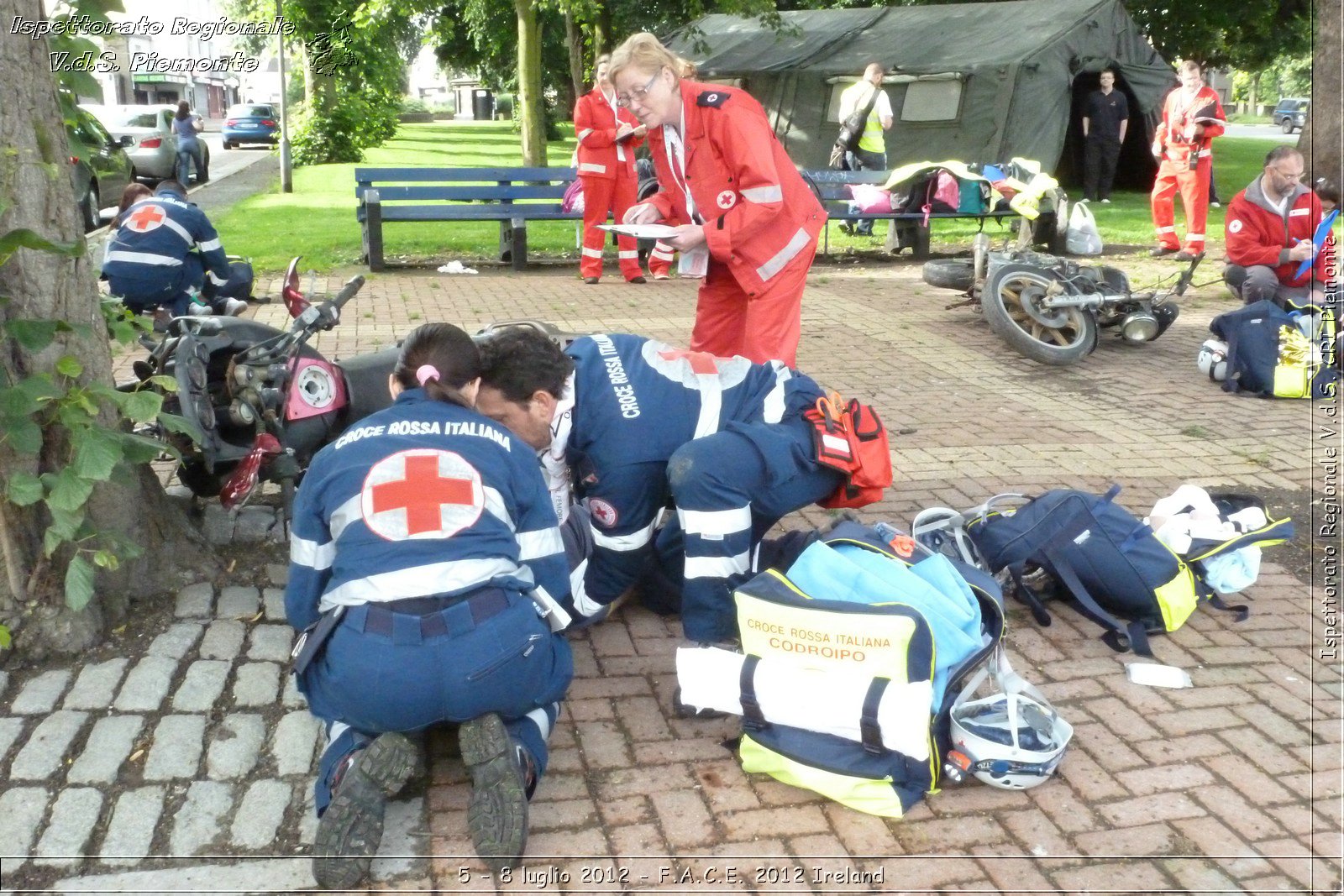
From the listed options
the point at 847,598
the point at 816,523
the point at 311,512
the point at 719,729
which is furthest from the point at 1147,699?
the point at 311,512

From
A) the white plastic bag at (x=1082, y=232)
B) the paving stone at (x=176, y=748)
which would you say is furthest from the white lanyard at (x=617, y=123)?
the paving stone at (x=176, y=748)

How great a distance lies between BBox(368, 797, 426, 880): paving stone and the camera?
2.87m

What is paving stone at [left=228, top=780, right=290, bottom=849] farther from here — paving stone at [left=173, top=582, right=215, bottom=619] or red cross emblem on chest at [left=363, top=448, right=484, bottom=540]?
paving stone at [left=173, top=582, right=215, bottom=619]

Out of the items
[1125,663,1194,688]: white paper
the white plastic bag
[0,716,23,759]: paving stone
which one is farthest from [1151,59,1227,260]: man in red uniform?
[0,716,23,759]: paving stone

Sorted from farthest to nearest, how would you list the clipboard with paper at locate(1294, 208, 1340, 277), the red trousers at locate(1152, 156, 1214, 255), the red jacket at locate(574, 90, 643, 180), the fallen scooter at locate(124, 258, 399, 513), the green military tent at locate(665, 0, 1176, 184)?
the green military tent at locate(665, 0, 1176, 184) → the red trousers at locate(1152, 156, 1214, 255) → the red jacket at locate(574, 90, 643, 180) → the clipboard with paper at locate(1294, 208, 1340, 277) → the fallen scooter at locate(124, 258, 399, 513)

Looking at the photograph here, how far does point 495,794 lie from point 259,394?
7.14ft

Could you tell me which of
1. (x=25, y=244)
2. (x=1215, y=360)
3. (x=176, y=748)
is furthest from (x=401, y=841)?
(x=1215, y=360)

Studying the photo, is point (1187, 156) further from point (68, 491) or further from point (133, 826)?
point (133, 826)

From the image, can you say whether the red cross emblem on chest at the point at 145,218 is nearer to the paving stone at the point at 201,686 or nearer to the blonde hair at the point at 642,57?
the blonde hair at the point at 642,57

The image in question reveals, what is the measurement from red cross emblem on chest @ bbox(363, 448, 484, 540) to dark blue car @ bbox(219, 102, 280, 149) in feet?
112

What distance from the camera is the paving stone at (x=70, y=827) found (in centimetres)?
290

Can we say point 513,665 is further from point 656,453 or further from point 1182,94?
point 1182,94

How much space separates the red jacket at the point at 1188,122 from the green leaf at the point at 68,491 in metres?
11.5

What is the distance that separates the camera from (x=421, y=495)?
2.97m
